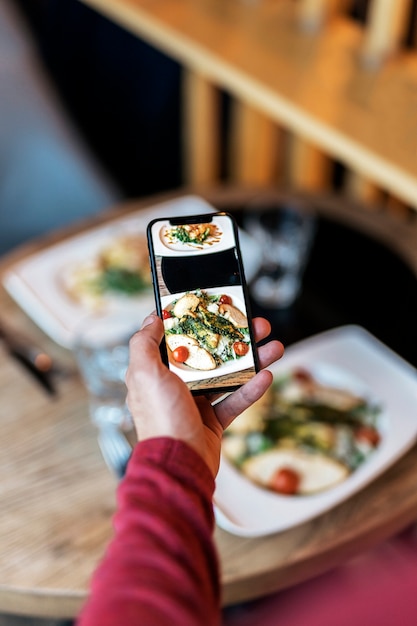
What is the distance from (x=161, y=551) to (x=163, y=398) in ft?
0.41

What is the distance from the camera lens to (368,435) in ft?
3.43

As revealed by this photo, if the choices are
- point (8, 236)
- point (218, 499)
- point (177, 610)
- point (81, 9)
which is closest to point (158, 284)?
point (177, 610)

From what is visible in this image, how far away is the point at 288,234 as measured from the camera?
136cm

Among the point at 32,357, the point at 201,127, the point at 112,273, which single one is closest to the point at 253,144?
the point at 201,127

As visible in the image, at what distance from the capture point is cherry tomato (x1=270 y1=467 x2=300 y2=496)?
98 centimetres

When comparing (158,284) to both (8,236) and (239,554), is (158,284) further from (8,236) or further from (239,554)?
(8,236)

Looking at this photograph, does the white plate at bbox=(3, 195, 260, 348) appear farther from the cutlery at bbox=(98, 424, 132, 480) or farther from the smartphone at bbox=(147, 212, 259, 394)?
the smartphone at bbox=(147, 212, 259, 394)

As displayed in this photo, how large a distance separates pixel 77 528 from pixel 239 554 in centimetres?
20

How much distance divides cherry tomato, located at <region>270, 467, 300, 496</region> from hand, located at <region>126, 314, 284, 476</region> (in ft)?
1.13

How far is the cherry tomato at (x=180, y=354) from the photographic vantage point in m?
0.64

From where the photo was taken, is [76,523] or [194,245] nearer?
[194,245]

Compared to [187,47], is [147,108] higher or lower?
lower

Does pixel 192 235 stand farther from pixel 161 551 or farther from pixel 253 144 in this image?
pixel 253 144

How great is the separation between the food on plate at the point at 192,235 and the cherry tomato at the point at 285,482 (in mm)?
423
